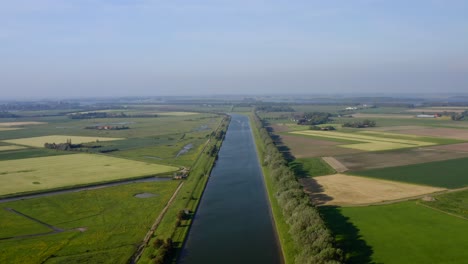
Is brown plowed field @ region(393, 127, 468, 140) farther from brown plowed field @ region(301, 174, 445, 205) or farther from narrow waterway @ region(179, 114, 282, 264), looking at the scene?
narrow waterway @ region(179, 114, 282, 264)

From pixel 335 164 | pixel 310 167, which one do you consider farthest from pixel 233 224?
pixel 335 164

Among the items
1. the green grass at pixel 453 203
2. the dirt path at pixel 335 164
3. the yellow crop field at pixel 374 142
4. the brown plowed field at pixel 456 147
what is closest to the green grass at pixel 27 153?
the dirt path at pixel 335 164

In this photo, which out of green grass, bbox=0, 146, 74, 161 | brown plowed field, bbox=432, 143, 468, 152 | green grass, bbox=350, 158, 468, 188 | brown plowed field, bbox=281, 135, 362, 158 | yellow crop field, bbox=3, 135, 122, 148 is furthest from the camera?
yellow crop field, bbox=3, 135, 122, 148

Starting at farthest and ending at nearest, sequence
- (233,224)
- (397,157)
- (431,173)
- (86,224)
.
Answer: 1. (397,157)
2. (431,173)
3. (233,224)
4. (86,224)

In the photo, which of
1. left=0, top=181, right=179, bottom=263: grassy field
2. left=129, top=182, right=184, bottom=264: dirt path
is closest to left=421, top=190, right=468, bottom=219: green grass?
left=129, top=182, right=184, bottom=264: dirt path

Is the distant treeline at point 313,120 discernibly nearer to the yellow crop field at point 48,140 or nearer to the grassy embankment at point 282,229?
the yellow crop field at point 48,140

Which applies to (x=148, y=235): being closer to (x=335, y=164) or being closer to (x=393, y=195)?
(x=393, y=195)
